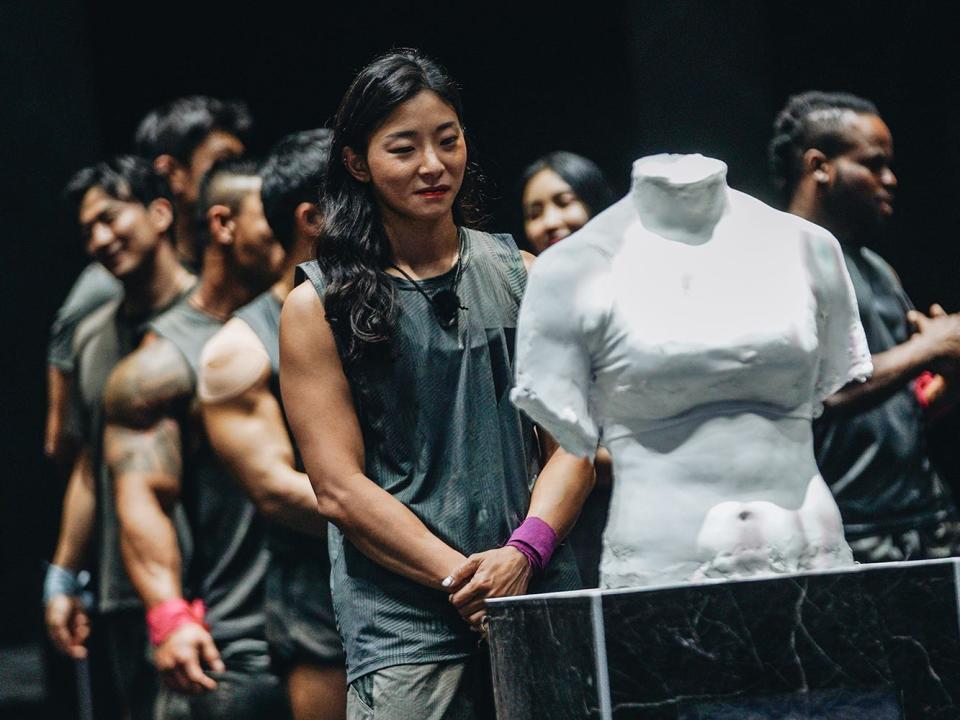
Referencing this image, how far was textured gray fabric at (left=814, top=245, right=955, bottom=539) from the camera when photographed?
4344 millimetres

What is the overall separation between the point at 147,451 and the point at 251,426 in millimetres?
621

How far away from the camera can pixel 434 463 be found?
10.3 feet

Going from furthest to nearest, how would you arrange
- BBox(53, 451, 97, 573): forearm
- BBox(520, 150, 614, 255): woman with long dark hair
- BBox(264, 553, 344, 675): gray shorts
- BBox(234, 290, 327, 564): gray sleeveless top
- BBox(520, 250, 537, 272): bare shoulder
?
1. BBox(53, 451, 97, 573): forearm
2. BBox(520, 150, 614, 255): woman with long dark hair
3. BBox(234, 290, 327, 564): gray sleeveless top
4. BBox(264, 553, 344, 675): gray shorts
5. BBox(520, 250, 537, 272): bare shoulder

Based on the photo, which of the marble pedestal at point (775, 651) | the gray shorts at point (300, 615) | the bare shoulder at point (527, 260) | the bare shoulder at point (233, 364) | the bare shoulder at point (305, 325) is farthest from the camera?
the bare shoulder at point (233, 364)

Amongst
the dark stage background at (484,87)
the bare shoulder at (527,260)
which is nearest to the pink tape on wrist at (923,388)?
the dark stage background at (484,87)

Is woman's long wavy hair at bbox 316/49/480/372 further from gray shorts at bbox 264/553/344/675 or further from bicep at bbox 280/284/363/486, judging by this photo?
gray shorts at bbox 264/553/344/675

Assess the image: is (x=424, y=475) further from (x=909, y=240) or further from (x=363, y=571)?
(x=909, y=240)

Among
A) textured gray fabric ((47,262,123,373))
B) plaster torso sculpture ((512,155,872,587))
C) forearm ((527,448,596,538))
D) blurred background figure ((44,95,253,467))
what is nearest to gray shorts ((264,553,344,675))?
forearm ((527,448,596,538))

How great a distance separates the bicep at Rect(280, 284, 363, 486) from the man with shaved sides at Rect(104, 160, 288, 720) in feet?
4.12

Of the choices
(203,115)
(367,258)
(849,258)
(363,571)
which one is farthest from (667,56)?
(363,571)

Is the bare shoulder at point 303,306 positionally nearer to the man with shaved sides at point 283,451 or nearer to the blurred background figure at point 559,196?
the man with shaved sides at point 283,451

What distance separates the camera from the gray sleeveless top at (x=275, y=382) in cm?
399

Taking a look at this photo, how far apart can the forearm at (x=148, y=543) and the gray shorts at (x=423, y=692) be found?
1.37 metres

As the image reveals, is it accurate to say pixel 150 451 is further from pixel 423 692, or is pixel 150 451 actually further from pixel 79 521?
pixel 423 692
